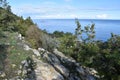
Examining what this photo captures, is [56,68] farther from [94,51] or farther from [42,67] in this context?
[94,51]

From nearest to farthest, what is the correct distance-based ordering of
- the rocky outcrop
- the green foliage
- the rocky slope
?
the rocky slope, the rocky outcrop, the green foliage

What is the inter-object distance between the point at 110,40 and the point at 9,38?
19.2ft

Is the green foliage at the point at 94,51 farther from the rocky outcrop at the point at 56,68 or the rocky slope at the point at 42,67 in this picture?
the rocky slope at the point at 42,67

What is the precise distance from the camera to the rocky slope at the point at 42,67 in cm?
1355

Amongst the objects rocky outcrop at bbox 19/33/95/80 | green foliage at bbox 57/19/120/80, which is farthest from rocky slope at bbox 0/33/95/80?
green foliage at bbox 57/19/120/80

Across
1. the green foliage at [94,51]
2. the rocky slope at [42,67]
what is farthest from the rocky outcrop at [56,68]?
the green foliage at [94,51]

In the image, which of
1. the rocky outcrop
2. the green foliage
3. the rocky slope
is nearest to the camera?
the rocky slope

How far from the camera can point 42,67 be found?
14508 mm

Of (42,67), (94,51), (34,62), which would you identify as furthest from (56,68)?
(94,51)

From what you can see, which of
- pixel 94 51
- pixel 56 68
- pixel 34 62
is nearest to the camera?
pixel 34 62

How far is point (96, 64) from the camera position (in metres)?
16.3

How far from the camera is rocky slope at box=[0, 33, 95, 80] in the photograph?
13.5 m

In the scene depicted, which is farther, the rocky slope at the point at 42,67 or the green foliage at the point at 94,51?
the green foliage at the point at 94,51

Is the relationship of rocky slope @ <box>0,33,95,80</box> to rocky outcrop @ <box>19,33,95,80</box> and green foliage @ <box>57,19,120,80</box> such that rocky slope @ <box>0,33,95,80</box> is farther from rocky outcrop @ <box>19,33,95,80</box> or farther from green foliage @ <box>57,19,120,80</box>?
green foliage @ <box>57,19,120,80</box>
